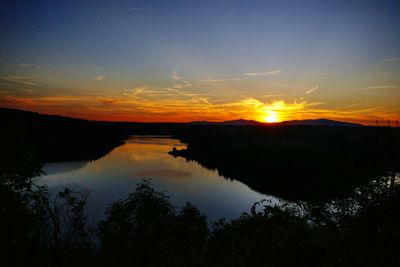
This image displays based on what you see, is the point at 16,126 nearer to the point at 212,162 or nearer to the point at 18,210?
the point at 18,210

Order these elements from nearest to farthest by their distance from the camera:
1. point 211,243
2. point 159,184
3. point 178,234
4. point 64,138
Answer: point 211,243 → point 178,234 → point 159,184 → point 64,138

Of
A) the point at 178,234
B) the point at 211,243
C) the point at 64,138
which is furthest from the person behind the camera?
the point at 64,138

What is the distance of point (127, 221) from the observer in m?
21.6

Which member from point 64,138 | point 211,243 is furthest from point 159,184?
point 64,138

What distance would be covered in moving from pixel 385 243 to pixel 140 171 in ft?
219

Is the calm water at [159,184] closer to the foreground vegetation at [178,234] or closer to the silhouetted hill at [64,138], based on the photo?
the foreground vegetation at [178,234]

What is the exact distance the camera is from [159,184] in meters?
57.8

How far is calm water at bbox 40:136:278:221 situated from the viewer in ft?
143

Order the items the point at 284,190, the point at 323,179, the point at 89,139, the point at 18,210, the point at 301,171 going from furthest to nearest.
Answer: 1. the point at 89,139
2. the point at 301,171
3. the point at 323,179
4. the point at 284,190
5. the point at 18,210

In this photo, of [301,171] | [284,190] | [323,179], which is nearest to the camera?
[284,190]

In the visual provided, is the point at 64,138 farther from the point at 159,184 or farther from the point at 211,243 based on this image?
the point at 211,243

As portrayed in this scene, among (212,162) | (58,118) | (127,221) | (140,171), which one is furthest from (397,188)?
(58,118)

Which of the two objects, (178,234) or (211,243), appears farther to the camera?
(178,234)

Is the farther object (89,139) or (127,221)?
(89,139)
